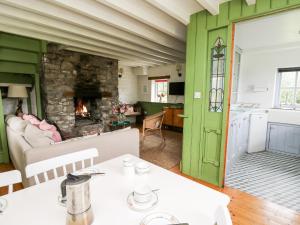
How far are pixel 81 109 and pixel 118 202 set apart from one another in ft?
15.2

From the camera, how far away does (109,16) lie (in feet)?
7.08

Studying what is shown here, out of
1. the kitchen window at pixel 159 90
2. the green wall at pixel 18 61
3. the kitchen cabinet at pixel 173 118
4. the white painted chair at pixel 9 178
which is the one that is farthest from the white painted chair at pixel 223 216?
the kitchen window at pixel 159 90

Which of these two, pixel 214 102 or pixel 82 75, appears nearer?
pixel 214 102

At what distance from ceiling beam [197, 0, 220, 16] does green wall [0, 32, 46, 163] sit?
3186 millimetres

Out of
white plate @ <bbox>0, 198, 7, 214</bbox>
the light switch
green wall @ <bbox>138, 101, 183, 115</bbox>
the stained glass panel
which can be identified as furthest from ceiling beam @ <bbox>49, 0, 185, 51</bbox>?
green wall @ <bbox>138, 101, 183, 115</bbox>

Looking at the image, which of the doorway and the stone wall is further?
the stone wall

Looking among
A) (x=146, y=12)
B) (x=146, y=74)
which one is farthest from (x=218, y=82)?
(x=146, y=74)

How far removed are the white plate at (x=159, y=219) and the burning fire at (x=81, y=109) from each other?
4.72m

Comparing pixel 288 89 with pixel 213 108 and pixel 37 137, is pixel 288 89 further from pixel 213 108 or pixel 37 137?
pixel 37 137

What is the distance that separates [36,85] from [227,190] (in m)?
4.37

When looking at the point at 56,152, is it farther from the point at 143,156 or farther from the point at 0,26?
the point at 0,26

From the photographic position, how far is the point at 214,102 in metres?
2.26

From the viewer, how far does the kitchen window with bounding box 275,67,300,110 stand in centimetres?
369

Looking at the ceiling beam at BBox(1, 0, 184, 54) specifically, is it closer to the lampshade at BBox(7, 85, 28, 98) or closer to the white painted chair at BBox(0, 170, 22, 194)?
the white painted chair at BBox(0, 170, 22, 194)
